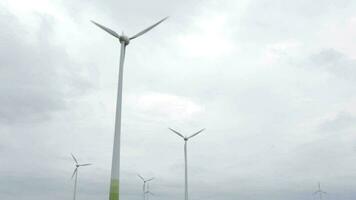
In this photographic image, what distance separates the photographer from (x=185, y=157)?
13000cm

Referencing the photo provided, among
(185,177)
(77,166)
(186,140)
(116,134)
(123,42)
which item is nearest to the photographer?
(116,134)

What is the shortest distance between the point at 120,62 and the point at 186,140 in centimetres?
7342

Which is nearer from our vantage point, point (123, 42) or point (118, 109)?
point (118, 109)

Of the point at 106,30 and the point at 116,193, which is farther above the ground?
the point at 106,30

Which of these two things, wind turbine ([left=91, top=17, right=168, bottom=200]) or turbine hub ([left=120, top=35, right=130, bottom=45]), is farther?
turbine hub ([left=120, top=35, right=130, bottom=45])

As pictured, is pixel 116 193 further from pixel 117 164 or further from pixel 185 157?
pixel 185 157

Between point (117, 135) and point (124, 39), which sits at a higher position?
point (124, 39)

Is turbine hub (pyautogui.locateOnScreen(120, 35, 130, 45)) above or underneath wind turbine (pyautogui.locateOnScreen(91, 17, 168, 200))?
above

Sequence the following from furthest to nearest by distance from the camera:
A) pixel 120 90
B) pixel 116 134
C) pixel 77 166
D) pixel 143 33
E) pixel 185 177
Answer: pixel 77 166 → pixel 185 177 → pixel 143 33 → pixel 120 90 → pixel 116 134

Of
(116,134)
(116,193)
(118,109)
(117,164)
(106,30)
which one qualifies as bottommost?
(116,193)

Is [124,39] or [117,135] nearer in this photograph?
[117,135]

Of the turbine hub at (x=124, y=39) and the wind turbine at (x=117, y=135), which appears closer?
the wind turbine at (x=117, y=135)

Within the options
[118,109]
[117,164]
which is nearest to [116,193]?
[117,164]

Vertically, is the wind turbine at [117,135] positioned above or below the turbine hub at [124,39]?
below
